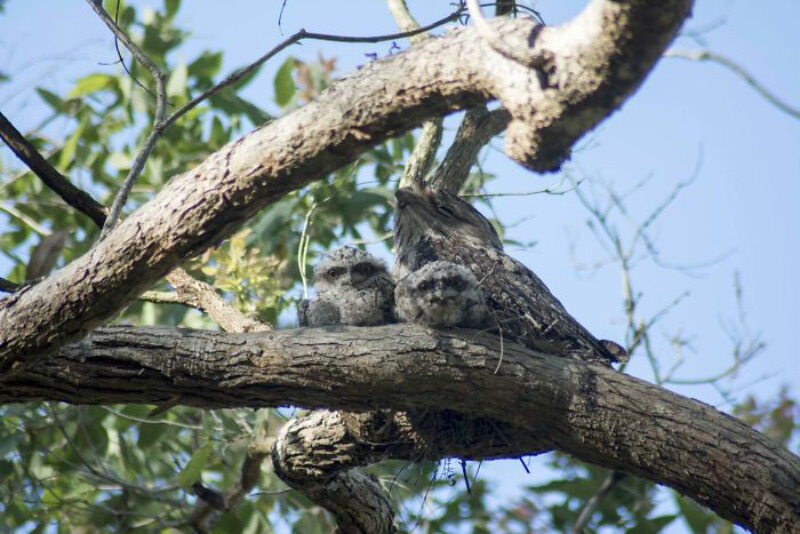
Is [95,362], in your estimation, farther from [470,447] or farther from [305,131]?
[470,447]

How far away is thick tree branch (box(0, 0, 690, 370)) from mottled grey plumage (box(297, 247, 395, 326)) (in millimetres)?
1087

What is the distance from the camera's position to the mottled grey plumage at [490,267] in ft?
13.6

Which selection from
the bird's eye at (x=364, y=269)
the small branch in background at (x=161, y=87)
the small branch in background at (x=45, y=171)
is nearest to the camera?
the small branch in background at (x=161, y=87)

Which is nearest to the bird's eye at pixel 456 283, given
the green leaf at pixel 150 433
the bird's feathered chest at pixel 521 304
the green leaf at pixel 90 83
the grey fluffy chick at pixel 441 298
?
the grey fluffy chick at pixel 441 298

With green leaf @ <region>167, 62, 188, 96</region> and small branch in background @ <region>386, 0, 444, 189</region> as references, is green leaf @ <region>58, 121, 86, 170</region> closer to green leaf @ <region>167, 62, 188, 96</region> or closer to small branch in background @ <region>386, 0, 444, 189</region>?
green leaf @ <region>167, 62, 188, 96</region>

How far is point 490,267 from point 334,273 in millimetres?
755

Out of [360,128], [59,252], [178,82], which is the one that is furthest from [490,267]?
[178,82]

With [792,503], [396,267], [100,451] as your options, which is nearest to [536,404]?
[792,503]

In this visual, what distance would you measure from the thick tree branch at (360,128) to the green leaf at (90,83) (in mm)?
3933

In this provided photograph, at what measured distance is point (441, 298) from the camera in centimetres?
374

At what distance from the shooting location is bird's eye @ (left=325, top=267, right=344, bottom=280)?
4.48 metres

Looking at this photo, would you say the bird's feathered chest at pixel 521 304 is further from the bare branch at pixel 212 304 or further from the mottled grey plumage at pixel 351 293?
the bare branch at pixel 212 304

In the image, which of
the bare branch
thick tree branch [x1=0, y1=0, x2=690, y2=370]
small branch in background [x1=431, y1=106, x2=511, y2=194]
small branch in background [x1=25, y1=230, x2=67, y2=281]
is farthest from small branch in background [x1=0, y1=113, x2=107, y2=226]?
small branch in background [x1=431, y1=106, x2=511, y2=194]

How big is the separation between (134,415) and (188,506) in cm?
73
